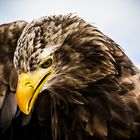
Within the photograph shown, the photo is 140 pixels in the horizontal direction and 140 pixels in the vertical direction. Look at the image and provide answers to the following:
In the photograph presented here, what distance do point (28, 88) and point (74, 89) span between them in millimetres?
213

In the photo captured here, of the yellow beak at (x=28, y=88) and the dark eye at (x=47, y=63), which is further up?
the dark eye at (x=47, y=63)

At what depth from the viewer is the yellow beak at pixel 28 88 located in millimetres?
1259

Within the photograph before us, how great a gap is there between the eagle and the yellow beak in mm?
54

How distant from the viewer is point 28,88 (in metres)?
1.27

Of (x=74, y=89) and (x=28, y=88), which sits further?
(x=74, y=89)

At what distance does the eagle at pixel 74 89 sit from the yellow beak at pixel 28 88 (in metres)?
0.05

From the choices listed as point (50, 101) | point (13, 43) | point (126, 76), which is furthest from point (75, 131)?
point (13, 43)

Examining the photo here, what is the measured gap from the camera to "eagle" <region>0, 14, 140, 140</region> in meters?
1.38

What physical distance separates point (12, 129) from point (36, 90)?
0.21 m

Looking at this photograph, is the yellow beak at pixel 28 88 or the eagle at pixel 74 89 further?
the eagle at pixel 74 89

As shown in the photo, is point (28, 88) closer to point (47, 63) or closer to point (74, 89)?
point (47, 63)

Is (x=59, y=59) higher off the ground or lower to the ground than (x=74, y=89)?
higher

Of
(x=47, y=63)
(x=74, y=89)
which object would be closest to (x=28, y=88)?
(x=47, y=63)

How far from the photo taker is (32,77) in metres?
1.28
